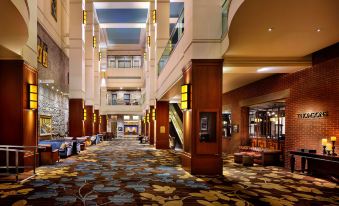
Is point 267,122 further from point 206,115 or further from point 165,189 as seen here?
point 165,189

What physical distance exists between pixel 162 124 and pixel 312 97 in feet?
31.5

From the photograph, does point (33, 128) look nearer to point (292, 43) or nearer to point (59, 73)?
point (292, 43)

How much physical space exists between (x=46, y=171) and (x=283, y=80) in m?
7.38

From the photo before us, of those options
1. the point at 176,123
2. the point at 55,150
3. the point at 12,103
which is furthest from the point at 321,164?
the point at 176,123

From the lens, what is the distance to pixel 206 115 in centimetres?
744

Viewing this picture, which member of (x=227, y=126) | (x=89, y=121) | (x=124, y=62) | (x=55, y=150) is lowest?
(x=55, y=150)

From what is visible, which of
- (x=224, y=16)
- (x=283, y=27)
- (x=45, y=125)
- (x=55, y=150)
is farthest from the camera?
(x=45, y=125)

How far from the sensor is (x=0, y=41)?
6.27m

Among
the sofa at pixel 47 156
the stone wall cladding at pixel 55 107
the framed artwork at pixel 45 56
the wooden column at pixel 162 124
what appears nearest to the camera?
the sofa at pixel 47 156

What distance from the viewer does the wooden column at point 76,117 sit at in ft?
52.5

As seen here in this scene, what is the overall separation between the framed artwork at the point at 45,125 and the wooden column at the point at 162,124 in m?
5.41

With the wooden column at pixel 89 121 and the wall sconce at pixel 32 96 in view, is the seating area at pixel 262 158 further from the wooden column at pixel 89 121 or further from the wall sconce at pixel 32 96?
the wooden column at pixel 89 121

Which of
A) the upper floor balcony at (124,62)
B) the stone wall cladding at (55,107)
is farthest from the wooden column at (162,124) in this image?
the upper floor balcony at (124,62)

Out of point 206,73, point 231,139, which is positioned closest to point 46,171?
point 206,73
